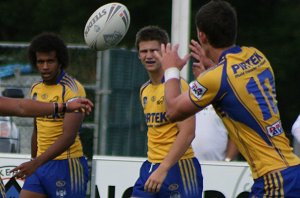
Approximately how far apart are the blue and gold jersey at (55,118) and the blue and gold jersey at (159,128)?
0.82 m

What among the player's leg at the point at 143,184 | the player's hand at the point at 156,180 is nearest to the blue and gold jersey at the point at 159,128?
the player's leg at the point at 143,184

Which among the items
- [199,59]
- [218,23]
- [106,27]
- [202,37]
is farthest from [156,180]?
[106,27]

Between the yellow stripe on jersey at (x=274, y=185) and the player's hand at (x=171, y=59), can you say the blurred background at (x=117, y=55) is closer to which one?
the player's hand at (x=171, y=59)

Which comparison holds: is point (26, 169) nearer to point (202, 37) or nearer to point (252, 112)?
point (202, 37)

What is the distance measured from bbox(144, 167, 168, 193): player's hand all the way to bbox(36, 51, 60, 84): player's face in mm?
1630

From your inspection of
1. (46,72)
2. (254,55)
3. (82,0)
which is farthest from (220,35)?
(82,0)

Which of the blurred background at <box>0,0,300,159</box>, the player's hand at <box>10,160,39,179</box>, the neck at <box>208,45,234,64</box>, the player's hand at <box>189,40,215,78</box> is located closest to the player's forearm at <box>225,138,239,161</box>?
the blurred background at <box>0,0,300,159</box>

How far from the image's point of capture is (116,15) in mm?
8547

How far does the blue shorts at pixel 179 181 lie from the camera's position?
7254 millimetres

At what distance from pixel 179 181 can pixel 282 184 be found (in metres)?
1.65

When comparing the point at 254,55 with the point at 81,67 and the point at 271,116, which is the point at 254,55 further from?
the point at 81,67

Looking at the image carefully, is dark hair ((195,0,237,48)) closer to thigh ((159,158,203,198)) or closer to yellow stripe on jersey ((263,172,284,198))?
yellow stripe on jersey ((263,172,284,198))

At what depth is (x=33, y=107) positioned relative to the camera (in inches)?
252

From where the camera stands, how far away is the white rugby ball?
8375 mm
